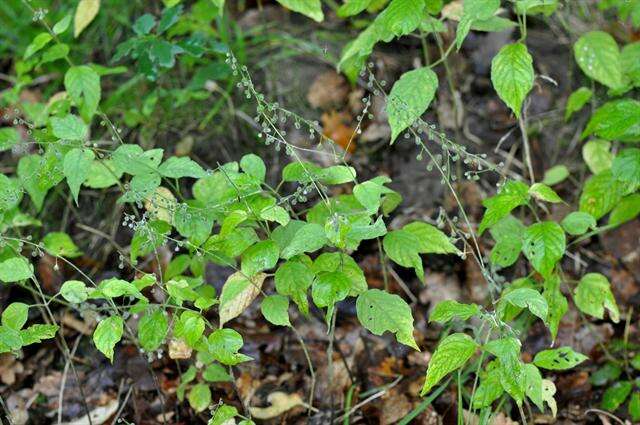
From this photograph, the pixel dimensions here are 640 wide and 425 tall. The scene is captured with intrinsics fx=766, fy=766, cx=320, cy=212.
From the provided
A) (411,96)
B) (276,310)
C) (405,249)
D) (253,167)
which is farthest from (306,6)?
(276,310)

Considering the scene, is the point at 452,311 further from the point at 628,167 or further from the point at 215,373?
the point at 215,373

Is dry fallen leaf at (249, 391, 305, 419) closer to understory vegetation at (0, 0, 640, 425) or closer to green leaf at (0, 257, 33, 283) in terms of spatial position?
understory vegetation at (0, 0, 640, 425)

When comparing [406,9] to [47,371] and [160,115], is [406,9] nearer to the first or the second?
[160,115]

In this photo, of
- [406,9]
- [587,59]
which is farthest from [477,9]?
[587,59]

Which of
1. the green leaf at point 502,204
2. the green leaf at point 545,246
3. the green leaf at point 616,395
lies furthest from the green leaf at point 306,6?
the green leaf at point 616,395

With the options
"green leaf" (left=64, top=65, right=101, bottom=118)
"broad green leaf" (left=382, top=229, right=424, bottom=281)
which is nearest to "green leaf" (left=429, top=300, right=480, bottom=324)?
"broad green leaf" (left=382, top=229, right=424, bottom=281)
